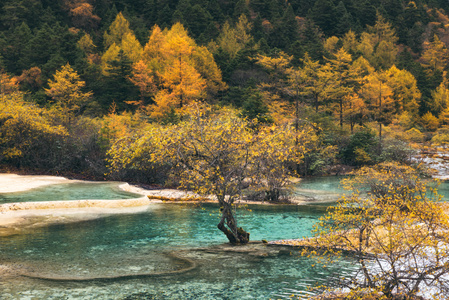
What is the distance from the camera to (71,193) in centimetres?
2378

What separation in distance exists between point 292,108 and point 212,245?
134ft

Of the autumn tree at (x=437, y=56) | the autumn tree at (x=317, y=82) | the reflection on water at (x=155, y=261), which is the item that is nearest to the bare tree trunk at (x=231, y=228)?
the reflection on water at (x=155, y=261)

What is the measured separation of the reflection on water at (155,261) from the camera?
997 centimetres

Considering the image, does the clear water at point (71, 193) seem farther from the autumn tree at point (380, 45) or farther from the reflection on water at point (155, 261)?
the autumn tree at point (380, 45)


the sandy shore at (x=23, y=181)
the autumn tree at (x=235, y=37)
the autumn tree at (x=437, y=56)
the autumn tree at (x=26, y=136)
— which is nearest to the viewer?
the sandy shore at (x=23, y=181)

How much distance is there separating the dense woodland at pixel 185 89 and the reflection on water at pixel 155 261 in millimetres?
3498

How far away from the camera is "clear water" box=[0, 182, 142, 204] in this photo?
71.1 ft

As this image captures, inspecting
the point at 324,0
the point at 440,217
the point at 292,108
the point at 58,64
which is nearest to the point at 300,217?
the point at 440,217

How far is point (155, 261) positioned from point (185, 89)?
33005mm

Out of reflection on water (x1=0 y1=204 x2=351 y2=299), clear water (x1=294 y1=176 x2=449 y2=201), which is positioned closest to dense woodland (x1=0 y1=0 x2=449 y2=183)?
clear water (x1=294 y1=176 x2=449 y2=201)

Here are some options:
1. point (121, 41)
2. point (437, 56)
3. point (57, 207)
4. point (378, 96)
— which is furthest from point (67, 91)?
point (437, 56)

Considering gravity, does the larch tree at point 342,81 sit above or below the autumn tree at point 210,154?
above

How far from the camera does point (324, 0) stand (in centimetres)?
9875

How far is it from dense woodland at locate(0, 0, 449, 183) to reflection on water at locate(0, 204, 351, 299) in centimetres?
350
